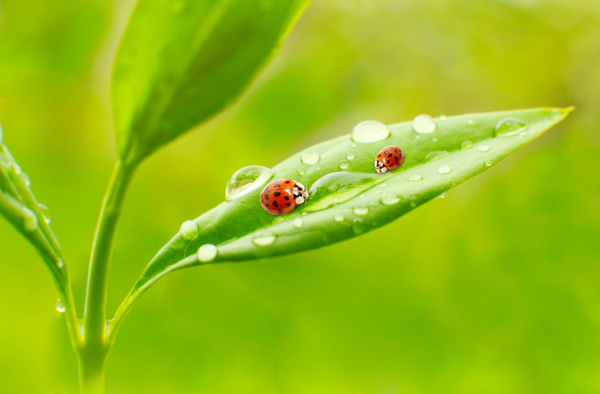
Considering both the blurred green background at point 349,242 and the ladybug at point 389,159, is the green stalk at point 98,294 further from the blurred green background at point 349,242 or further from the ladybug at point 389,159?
the blurred green background at point 349,242

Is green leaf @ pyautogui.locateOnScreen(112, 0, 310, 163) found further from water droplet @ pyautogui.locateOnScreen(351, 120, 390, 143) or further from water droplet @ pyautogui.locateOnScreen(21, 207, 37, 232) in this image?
water droplet @ pyautogui.locateOnScreen(351, 120, 390, 143)

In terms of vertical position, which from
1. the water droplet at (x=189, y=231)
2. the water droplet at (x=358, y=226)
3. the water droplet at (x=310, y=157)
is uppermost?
the water droplet at (x=310, y=157)

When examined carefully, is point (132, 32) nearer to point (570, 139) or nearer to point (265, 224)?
point (265, 224)

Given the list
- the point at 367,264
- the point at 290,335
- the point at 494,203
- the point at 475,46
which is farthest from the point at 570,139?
the point at 290,335

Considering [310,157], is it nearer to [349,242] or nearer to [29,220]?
[29,220]

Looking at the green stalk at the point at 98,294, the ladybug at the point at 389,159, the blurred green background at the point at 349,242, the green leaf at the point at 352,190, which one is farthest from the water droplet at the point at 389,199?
the blurred green background at the point at 349,242
